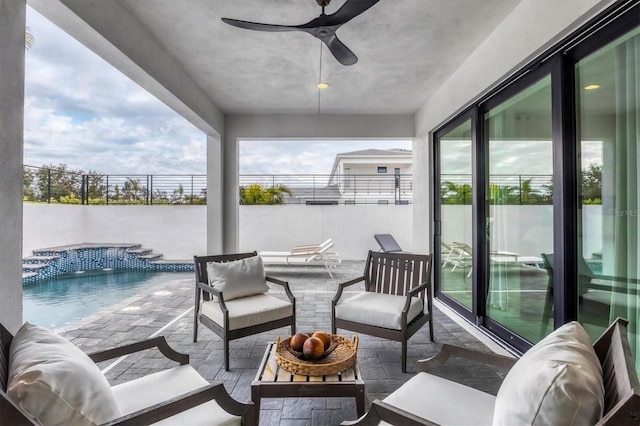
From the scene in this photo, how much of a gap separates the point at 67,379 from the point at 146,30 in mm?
2957

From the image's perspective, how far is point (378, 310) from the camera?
2.76 meters

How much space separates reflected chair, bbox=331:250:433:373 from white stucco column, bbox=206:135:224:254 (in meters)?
2.89

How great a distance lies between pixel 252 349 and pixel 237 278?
0.67m

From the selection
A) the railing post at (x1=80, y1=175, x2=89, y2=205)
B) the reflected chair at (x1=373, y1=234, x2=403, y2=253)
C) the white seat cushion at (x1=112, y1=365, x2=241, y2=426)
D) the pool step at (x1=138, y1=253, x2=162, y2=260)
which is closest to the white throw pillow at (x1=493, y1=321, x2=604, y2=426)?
the white seat cushion at (x1=112, y1=365, x2=241, y2=426)

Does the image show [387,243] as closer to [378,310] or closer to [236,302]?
[378,310]

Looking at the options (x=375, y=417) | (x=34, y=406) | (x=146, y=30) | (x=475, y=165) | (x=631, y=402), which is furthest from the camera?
(x=475, y=165)

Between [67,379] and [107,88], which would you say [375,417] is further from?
[107,88]

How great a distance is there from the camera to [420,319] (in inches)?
116

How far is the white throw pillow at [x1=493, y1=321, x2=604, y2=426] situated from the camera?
849 millimetres

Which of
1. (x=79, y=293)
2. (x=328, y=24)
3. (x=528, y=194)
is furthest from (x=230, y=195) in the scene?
(x=528, y=194)

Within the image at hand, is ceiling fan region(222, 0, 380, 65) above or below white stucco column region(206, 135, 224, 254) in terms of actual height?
above

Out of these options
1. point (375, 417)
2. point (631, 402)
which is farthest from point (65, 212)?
point (631, 402)

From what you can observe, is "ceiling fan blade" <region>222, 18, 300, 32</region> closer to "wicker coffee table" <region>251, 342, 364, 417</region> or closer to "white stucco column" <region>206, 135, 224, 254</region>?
"wicker coffee table" <region>251, 342, 364, 417</region>

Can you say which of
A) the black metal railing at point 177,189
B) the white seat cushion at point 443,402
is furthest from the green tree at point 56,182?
the white seat cushion at point 443,402
